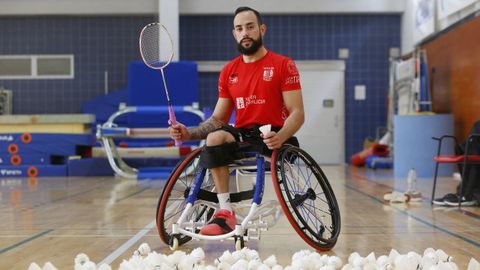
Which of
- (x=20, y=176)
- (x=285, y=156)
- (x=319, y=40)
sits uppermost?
(x=319, y=40)

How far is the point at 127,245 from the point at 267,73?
3.40 feet

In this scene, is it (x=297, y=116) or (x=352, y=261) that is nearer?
(x=352, y=261)

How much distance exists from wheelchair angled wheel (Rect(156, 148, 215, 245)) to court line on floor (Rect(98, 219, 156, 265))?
0.19m

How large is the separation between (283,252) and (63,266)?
928 mm

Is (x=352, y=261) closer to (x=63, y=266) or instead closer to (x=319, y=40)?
(x=63, y=266)

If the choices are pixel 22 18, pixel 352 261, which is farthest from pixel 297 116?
pixel 22 18

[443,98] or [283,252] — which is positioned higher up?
[443,98]

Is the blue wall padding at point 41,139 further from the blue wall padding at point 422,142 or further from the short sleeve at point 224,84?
the short sleeve at point 224,84

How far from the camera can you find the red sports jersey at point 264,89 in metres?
3.16

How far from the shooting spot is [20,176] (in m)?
10.2

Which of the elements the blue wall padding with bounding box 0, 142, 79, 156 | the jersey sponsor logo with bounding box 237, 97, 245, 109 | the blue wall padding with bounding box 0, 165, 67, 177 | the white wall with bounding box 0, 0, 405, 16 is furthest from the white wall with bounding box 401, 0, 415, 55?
the jersey sponsor logo with bounding box 237, 97, 245, 109

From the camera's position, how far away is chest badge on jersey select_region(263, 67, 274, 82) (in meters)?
3.16

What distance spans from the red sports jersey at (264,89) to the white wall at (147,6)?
986 cm

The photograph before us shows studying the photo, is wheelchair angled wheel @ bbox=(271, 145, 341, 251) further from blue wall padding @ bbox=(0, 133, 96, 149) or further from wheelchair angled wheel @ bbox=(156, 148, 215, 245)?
blue wall padding @ bbox=(0, 133, 96, 149)
